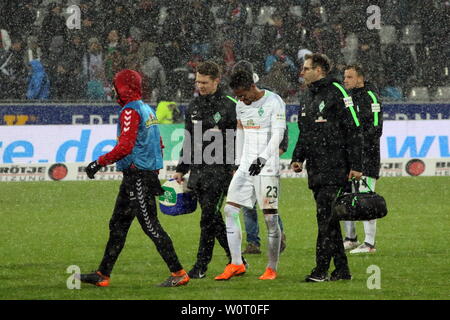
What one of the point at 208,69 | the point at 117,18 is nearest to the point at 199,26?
the point at 117,18

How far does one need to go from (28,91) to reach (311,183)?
1435cm

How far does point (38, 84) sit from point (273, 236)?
46.1ft

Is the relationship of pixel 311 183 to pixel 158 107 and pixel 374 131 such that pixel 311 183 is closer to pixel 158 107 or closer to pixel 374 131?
pixel 374 131

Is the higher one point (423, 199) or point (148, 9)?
point (148, 9)

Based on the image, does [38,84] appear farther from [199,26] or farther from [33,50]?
[199,26]

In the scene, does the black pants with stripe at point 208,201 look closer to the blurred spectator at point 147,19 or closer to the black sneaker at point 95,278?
the black sneaker at point 95,278

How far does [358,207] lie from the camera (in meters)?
10.2

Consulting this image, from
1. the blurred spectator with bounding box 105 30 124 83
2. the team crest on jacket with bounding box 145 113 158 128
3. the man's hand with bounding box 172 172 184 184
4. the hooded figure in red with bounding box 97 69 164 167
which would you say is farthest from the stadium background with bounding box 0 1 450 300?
the team crest on jacket with bounding box 145 113 158 128

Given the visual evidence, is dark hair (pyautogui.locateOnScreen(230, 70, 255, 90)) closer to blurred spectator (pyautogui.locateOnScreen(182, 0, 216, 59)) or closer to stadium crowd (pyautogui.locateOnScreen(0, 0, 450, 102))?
stadium crowd (pyautogui.locateOnScreen(0, 0, 450, 102))

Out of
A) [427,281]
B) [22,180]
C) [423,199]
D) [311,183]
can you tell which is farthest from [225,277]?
[22,180]

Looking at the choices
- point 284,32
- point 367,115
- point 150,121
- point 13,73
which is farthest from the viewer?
point 284,32

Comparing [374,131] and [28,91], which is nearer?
[374,131]

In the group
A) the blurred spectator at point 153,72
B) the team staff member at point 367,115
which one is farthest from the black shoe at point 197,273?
the blurred spectator at point 153,72
